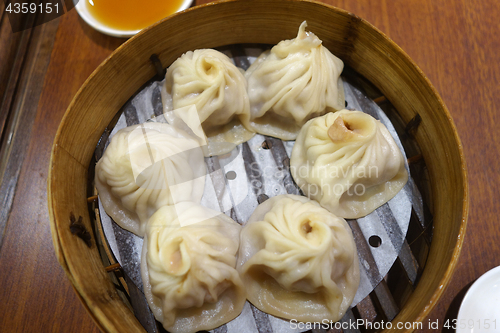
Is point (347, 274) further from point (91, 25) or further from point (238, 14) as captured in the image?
point (91, 25)

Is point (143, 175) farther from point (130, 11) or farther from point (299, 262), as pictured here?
point (130, 11)

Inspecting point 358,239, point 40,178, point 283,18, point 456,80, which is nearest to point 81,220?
point 40,178

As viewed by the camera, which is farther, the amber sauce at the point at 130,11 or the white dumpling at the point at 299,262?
the amber sauce at the point at 130,11
